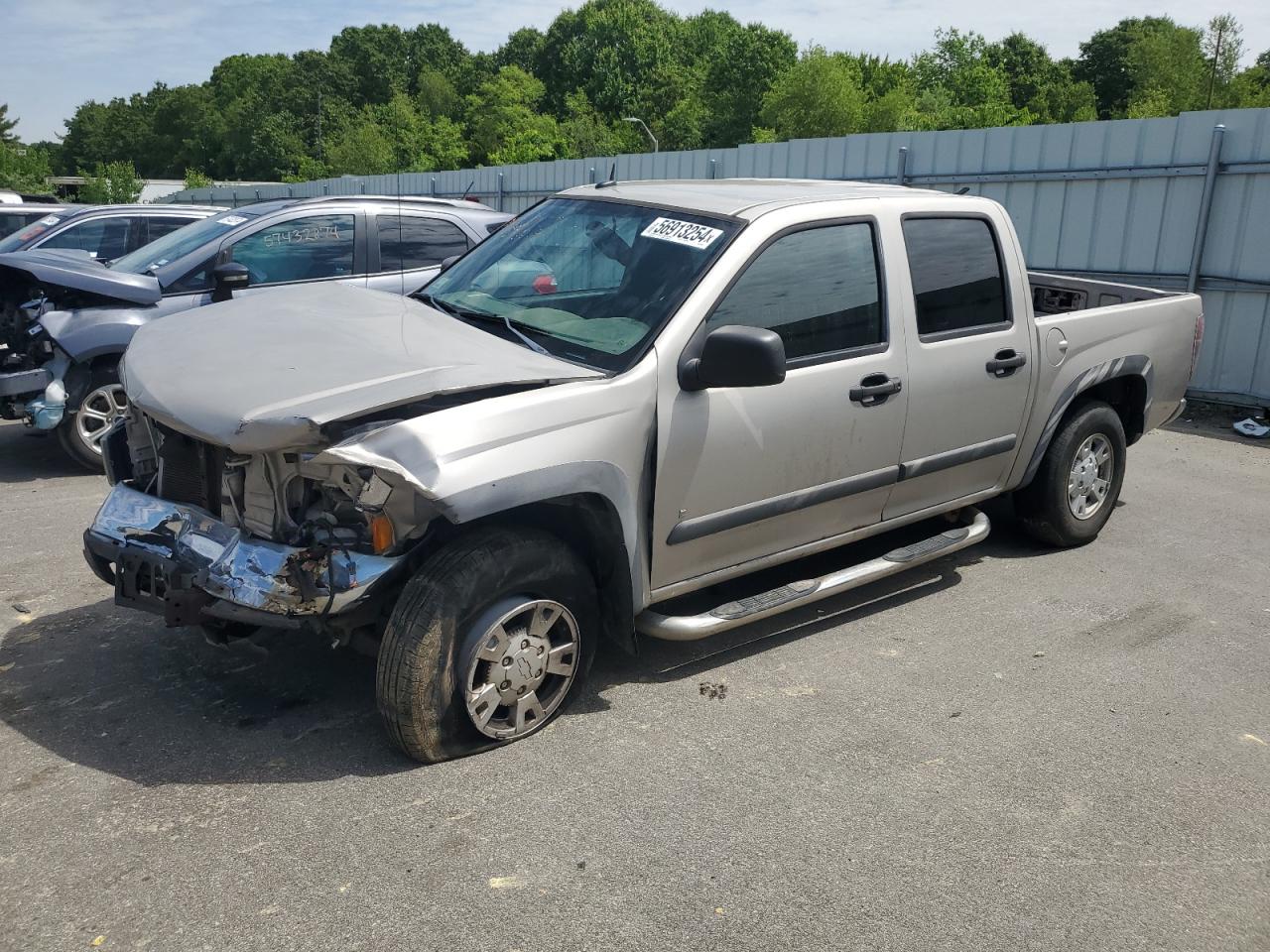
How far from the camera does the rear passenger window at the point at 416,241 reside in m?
7.84

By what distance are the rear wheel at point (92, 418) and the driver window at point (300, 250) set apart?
117 cm

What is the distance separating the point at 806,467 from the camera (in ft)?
13.8

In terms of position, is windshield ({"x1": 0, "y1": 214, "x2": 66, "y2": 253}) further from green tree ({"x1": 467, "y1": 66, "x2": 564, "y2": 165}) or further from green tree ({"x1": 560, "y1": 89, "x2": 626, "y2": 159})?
green tree ({"x1": 467, "y1": 66, "x2": 564, "y2": 165})

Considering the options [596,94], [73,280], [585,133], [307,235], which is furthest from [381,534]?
[596,94]

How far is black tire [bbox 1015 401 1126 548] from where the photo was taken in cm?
558

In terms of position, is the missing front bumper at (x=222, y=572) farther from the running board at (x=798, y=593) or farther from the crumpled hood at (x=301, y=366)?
the running board at (x=798, y=593)

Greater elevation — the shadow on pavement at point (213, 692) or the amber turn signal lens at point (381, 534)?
the amber turn signal lens at point (381, 534)

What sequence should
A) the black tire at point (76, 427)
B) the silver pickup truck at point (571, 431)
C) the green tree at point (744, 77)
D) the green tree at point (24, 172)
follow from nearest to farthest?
the silver pickup truck at point (571, 431), the black tire at point (76, 427), the green tree at point (24, 172), the green tree at point (744, 77)

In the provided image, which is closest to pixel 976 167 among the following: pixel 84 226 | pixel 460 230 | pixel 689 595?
pixel 460 230

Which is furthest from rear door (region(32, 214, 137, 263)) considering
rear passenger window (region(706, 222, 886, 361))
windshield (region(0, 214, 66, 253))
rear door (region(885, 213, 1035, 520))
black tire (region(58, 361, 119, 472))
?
rear door (region(885, 213, 1035, 520))

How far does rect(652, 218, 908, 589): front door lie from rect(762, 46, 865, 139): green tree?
65.6 m

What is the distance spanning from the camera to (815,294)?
423cm

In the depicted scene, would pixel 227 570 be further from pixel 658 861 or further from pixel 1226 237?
pixel 1226 237

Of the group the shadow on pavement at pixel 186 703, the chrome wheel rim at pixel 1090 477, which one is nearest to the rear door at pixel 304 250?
the shadow on pavement at pixel 186 703
